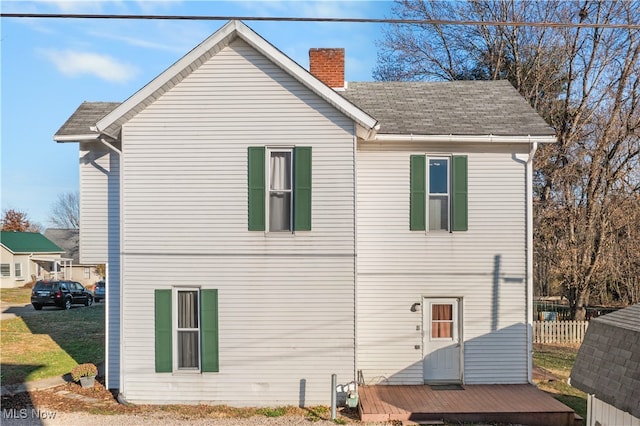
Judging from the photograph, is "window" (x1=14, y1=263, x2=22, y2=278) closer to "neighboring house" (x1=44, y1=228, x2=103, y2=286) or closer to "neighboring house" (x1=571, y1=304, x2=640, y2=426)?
"neighboring house" (x1=44, y1=228, x2=103, y2=286)

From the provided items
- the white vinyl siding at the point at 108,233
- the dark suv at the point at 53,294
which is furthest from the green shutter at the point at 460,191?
the dark suv at the point at 53,294

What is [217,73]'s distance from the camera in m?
10.2

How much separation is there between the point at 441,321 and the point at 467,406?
2.13 meters

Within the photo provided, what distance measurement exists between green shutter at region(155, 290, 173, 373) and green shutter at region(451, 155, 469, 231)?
650 centimetres

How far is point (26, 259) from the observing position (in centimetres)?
4431

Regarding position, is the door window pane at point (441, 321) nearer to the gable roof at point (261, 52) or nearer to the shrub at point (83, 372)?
the gable roof at point (261, 52)

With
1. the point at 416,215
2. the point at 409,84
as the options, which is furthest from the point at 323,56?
the point at 416,215

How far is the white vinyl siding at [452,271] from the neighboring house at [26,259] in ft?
122

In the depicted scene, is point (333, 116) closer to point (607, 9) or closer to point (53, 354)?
point (53, 354)

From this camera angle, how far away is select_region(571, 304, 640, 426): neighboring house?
699 cm

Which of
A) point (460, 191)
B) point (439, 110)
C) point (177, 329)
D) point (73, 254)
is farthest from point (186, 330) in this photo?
point (73, 254)

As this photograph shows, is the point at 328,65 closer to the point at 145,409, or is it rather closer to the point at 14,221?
the point at 145,409

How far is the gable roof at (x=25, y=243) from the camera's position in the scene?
43400 millimetres

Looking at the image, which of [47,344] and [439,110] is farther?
[47,344]
